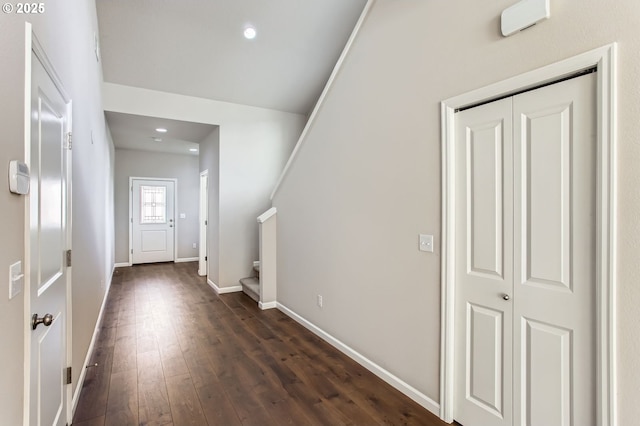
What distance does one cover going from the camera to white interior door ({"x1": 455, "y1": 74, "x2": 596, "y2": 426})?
1.45m

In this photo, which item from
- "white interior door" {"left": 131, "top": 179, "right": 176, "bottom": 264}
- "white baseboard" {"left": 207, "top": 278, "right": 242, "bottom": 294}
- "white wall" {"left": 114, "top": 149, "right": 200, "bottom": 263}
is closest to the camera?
"white baseboard" {"left": 207, "top": 278, "right": 242, "bottom": 294}

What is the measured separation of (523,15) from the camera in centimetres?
158

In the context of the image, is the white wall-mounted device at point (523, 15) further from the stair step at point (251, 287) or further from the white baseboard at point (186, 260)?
the white baseboard at point (186, 260)

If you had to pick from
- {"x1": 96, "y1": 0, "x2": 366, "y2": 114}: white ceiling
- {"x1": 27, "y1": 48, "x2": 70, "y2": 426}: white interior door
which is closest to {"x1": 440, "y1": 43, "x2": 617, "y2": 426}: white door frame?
{"x1": 27, "y1": 48, "x2": 70, "y2": 426}: white interior door

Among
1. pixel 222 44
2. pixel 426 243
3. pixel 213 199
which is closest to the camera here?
pixel 426 243

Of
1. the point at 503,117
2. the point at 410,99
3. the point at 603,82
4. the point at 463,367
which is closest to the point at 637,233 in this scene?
the point at 603,82

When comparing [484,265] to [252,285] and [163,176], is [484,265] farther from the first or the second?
[163,176]

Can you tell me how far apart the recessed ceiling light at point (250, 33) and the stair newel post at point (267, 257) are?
88.9 inches

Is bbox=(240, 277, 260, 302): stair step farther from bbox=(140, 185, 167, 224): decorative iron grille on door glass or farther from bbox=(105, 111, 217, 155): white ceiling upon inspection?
bbox=(140, 185, 167, 224): decorative iron grille on door glass

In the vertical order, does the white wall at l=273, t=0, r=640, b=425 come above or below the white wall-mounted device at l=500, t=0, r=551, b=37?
below

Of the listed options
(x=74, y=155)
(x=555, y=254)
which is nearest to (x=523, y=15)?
(x=555, y=254)

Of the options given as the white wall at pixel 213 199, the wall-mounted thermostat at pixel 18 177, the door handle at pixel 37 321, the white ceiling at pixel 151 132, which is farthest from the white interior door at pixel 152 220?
the wall-mounted thermostat at pixel 18 177

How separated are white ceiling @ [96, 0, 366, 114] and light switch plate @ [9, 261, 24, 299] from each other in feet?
11.4

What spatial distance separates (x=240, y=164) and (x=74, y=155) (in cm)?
306
